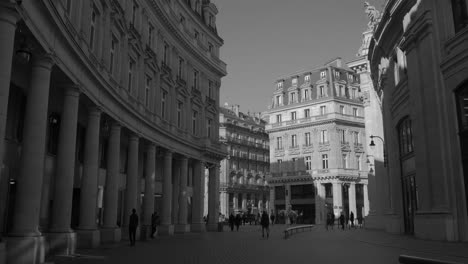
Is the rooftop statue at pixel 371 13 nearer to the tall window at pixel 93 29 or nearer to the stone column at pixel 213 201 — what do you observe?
the stone column at pixel 213 201

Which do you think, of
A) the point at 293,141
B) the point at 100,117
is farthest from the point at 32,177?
the point at 293,141

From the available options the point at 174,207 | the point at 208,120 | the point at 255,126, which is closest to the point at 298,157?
the point at 255,126

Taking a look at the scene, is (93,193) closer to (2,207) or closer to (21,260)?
(2,207)

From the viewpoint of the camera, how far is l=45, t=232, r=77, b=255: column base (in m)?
15.6

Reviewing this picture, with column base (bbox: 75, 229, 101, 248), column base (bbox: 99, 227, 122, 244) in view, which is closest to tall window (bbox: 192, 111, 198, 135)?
column base (bbox: 99, 227, 122, 244)

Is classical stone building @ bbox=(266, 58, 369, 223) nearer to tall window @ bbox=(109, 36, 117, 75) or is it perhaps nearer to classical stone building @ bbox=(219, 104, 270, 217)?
classical stone building @ bbox=(219, 104, 270, 217)

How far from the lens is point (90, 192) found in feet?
64.8

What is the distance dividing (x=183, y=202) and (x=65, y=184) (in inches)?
734

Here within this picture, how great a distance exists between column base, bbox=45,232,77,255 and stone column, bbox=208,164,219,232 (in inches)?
946

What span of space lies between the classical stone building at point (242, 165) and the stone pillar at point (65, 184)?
6765 centimetres

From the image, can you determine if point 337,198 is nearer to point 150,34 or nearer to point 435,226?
point 150,34

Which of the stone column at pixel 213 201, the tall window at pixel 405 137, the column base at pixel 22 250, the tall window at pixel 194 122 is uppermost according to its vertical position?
the tall window at pixel 194 122

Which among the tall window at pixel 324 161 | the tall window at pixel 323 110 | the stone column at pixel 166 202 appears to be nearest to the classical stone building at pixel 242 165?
the tall window at pixel 324 161

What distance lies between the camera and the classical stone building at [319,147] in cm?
7162
